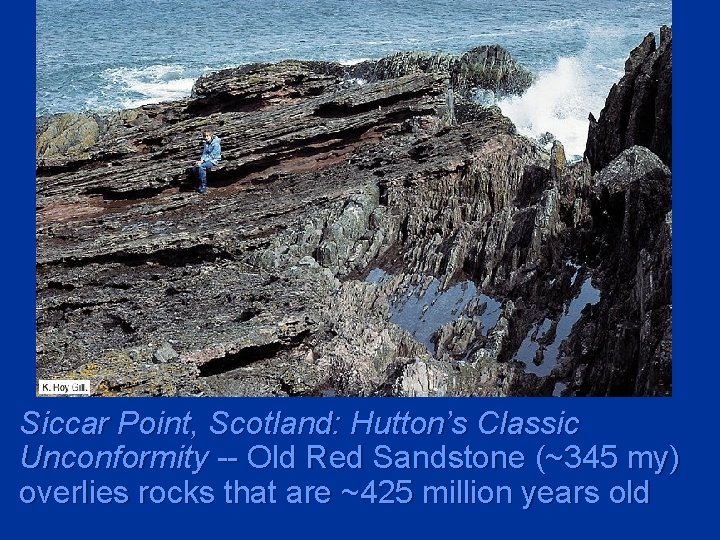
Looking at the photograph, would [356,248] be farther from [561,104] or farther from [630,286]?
[561,104]

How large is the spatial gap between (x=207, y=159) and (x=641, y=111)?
12.8 m

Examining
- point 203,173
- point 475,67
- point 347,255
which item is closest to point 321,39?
point 475,67

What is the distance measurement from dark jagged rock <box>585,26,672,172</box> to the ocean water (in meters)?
16.9

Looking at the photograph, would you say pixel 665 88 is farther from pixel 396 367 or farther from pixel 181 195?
pixel 181 195

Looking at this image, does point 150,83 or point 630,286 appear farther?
point 150,83

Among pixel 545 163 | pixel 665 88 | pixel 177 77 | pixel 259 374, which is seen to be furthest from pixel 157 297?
pixel 177 77

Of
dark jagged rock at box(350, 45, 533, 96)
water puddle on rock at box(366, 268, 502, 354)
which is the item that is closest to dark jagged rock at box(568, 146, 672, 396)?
water puddle on rock at box(366, 268, 502, 354)

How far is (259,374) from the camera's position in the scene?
55.1ft

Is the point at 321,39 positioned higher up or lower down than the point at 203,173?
higher up

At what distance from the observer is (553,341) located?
17453mm

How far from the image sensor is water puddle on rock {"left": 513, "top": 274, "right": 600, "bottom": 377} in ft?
55.2

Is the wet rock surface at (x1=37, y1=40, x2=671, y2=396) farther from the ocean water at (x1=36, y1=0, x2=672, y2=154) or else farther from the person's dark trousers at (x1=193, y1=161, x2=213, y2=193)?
the ocean water at (x1=36, y1=0, x2=672, y2=154)

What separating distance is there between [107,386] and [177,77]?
121ft

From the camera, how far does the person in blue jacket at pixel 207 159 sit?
79.3 ft
